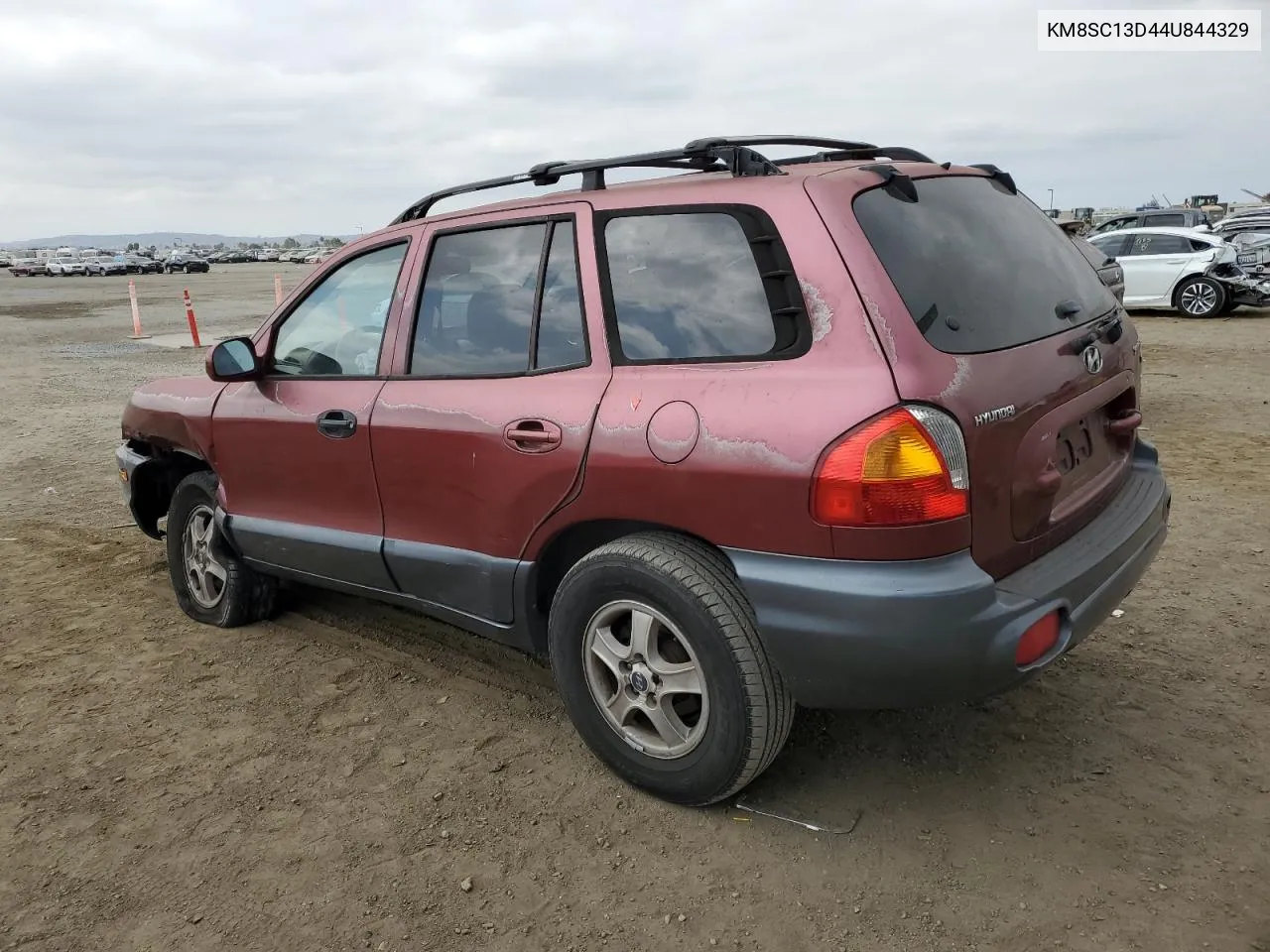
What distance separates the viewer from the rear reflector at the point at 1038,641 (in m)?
2.44

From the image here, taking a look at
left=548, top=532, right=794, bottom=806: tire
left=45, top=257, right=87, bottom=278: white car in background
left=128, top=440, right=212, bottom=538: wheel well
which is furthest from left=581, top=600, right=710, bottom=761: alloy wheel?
left=45, top=257, right=87, bottom=278: white car in background

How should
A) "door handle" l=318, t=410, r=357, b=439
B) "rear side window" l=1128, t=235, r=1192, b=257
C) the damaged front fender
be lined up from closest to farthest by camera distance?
"door handle" l=318, t=410, r=357, b=439 → the damaged front fender → "rear side window" l=1128, t=235, r=1192, b=257

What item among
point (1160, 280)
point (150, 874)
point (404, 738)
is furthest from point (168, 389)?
point (1160, 280)

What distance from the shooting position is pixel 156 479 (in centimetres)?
489

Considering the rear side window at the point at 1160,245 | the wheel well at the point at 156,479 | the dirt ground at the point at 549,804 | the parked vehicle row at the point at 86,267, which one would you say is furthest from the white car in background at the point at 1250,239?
the parked vehicle row at the point at 86,267

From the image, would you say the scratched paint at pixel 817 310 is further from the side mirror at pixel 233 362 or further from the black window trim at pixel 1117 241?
the black window trim at pixel 1117 241

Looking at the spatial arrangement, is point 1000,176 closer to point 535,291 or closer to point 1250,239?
point 535,291

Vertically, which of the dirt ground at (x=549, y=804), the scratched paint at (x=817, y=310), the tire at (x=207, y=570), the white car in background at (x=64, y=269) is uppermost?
the white car in background at (x=64, y=269)

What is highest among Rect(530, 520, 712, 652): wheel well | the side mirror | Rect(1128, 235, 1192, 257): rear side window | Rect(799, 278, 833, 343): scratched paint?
Rect(1128, 235, 1192, 257): rear side window

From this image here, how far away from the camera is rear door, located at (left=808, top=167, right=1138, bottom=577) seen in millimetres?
2441

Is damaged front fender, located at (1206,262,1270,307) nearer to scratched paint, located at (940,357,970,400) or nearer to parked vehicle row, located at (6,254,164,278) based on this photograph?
scratched paint, located at (940,357,970,400)

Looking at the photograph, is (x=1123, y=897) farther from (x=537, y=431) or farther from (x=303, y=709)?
(x=303, y=709)

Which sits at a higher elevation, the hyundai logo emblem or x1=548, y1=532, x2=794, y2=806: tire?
the hyundai logo emblem

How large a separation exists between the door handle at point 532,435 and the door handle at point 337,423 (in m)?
0.80
